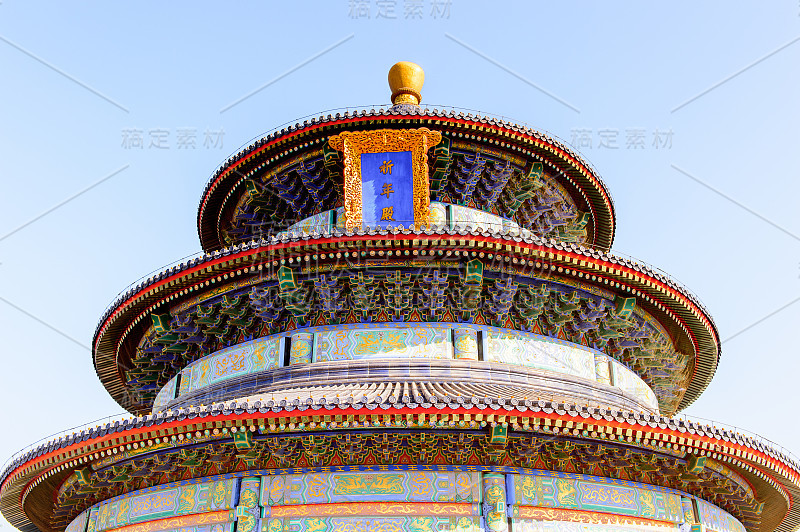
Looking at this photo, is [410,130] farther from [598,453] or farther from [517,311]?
[598,453]

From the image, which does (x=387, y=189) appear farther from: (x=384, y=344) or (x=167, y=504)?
(x=167, y=504)

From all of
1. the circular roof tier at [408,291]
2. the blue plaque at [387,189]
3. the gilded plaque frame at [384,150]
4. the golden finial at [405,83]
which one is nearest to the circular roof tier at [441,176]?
the gilded plaque frame at [384,150]

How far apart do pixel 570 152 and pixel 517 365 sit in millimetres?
6422

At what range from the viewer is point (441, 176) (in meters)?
17.5

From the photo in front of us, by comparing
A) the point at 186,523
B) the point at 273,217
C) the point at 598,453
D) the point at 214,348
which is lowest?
the point at 186,523

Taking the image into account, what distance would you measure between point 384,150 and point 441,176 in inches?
60.7

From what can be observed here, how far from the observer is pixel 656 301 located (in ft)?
50.3

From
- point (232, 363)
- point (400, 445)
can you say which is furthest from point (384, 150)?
point (400, 445)

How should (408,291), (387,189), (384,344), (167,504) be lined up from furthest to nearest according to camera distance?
1. (387,189)
2. (408,291)
3. (384,344)
4. (167,504)

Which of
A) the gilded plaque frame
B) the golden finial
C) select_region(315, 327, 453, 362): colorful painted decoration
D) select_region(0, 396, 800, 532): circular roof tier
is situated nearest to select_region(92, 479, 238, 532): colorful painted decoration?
select_region(0, 396, 800, 532): circular roof tier

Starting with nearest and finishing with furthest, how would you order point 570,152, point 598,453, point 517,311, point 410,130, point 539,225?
point 598,453
point 517,311
point 410,130
point 570,152
point 539,225

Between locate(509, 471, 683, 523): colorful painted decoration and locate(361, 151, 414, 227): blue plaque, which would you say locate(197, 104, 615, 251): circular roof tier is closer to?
locate(361, 151, 414, 227): blue plaque

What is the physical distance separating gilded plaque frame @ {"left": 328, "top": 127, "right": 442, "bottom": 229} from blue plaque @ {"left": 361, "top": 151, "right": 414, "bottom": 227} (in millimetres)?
99

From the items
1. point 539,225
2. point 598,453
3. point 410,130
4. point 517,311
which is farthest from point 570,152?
point 598,453
